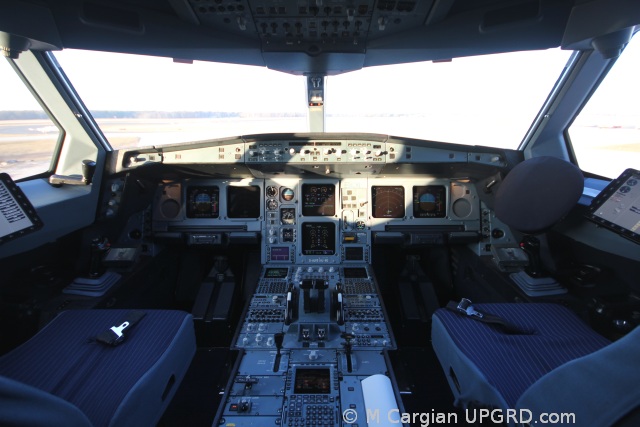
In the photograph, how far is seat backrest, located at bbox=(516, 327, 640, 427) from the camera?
708 mm

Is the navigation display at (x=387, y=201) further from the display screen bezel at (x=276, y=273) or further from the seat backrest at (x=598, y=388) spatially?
the seat backrest at (x=598, y=388)

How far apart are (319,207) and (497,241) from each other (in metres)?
1.73

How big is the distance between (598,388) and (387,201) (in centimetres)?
272

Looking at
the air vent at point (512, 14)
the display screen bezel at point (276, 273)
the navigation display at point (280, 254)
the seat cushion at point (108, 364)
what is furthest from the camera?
the navigation display at point (280, 254)

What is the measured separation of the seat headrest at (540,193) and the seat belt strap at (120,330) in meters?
2.38

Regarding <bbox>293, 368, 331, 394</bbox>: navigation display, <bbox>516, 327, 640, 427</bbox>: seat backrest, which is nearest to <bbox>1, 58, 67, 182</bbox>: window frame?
<bbox>293, 368, 331, 394</bbox>: navigation display

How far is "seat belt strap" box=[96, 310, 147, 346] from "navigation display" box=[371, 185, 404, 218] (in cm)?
230

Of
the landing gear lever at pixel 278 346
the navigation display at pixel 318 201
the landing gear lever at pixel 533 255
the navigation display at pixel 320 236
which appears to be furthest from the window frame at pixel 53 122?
the landing gear lever at pixel 533 255

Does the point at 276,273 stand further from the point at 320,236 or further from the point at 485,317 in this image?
the point at 485,317

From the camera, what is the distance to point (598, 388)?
0.80m

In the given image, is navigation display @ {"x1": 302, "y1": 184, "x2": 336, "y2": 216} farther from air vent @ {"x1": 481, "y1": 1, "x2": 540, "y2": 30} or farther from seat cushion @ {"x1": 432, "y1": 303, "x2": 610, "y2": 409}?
air vent @ {"x1": 481, "y1": 1, "x2": 540, "y2": 30}

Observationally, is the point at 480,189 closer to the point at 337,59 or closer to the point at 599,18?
the point at 599,18

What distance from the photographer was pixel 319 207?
11.4 ft

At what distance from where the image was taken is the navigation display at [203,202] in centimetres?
347
